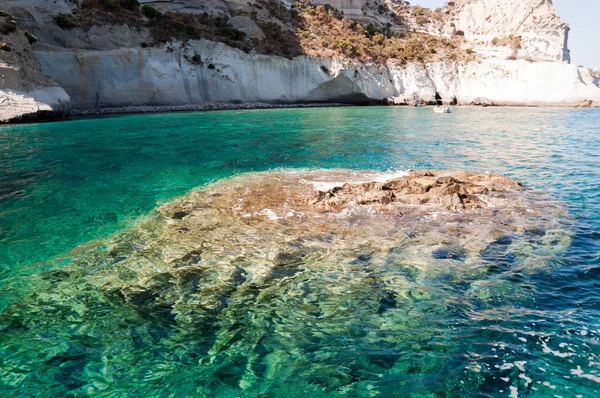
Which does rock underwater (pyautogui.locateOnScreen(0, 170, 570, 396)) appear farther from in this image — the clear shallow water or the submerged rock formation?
the submerged rock formation

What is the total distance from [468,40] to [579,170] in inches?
2760

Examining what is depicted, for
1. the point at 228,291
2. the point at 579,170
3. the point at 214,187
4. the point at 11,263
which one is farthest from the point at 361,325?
the point at 579,170

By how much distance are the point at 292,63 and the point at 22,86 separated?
3562 cm

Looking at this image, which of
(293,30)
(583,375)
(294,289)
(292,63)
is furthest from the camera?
(293,30)

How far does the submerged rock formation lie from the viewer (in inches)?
1342

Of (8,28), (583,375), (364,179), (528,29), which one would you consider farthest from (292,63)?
(583,375)

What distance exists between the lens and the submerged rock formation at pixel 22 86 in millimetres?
34094

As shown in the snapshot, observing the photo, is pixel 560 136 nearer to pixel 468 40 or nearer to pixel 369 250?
pixel 369 250

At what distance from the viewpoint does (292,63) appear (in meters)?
59.5

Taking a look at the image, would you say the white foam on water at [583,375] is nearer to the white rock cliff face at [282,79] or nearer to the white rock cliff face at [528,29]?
the white rock cliff face at [282,79]

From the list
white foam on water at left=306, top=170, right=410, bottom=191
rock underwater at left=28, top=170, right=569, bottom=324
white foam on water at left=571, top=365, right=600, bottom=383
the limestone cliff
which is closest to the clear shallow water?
white foam on water at left=571, top=365, right=600, bottom=383

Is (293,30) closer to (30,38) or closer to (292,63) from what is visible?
(292,63)

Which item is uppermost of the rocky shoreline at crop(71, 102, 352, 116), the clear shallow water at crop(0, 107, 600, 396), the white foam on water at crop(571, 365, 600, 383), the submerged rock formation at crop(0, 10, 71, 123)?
the submerged rock formation at crop(0, 10, 71, 123)

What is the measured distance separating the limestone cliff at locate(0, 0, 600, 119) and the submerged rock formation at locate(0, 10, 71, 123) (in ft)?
15.7
